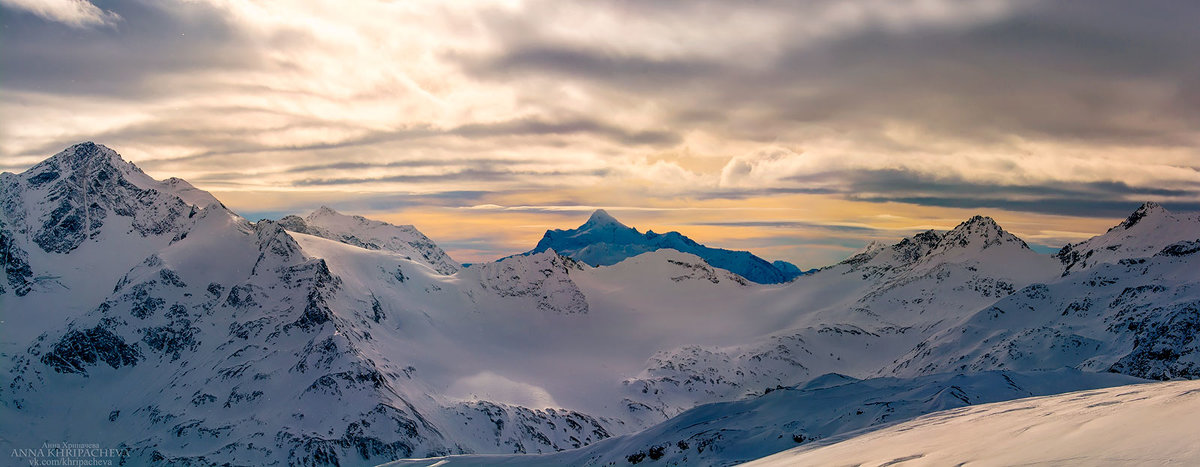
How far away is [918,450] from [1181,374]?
190 m

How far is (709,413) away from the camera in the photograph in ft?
233

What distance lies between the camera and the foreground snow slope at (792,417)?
55.7 meters

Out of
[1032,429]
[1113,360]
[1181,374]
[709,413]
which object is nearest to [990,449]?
[1032,429]

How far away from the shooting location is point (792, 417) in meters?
61.7

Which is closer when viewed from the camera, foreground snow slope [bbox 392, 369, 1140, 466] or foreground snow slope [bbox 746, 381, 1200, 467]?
foreground snow slope [bbox 746, 381, 1200, 467]

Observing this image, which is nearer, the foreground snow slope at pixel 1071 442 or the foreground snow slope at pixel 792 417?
the foreground snow slope at pixel 1071 442

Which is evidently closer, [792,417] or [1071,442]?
[1071,442]

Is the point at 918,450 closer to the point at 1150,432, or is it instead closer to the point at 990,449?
the point at 990,449

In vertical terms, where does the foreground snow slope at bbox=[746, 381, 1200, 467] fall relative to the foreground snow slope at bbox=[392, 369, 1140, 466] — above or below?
above

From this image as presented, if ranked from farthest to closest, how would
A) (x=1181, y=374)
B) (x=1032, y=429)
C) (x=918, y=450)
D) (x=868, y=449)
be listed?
(x=1181, y=374) < (x=868, y=449) < (x=918, y=450) < (x=1032, y=429)

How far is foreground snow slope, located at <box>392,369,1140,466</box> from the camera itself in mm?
55688

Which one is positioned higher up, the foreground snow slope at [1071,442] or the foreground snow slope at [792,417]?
the foreground snow slope at [1071,442]

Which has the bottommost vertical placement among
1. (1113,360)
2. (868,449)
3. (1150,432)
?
(1113,360)

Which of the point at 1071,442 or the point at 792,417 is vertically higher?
the point at 1071,442
